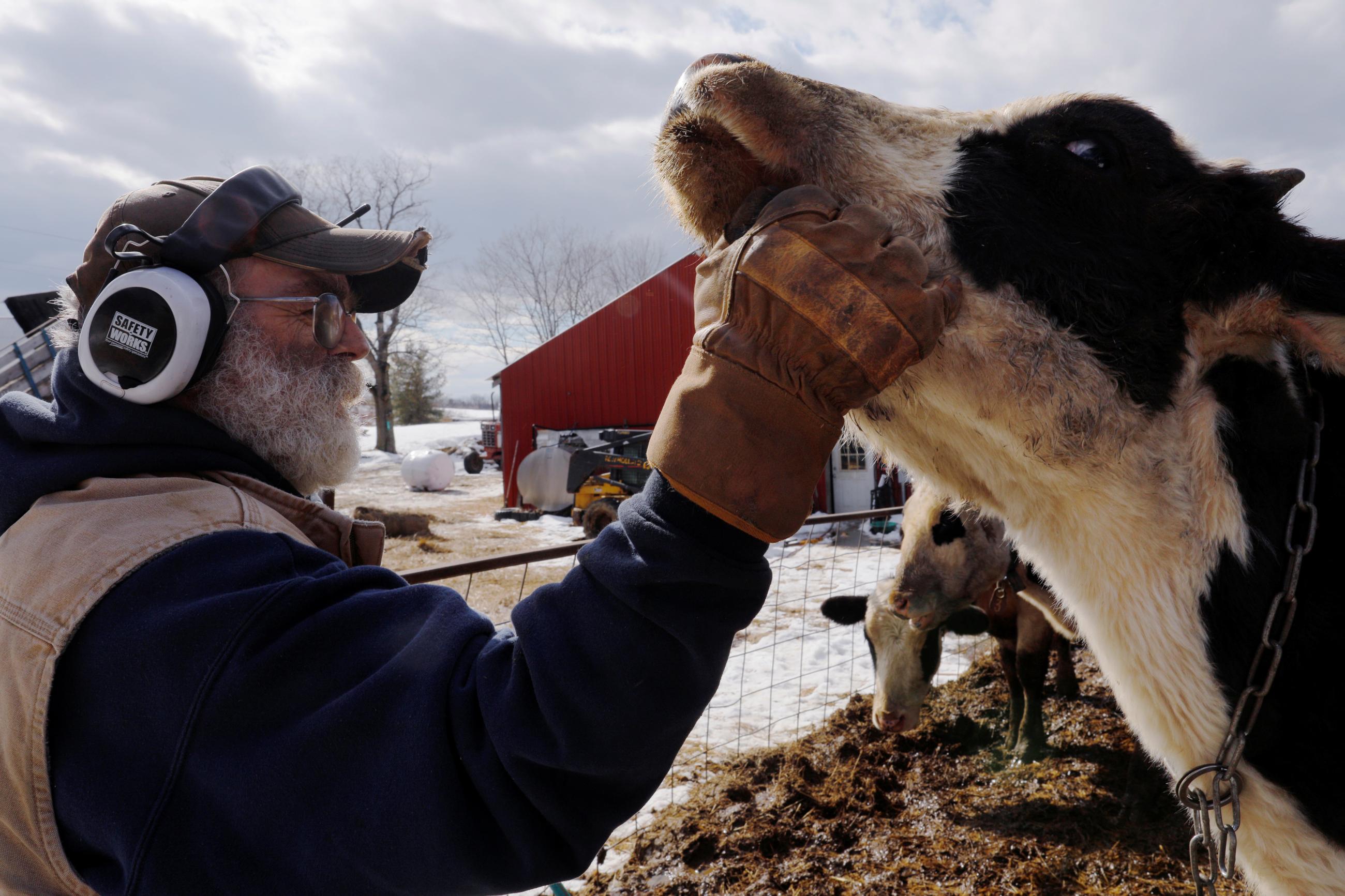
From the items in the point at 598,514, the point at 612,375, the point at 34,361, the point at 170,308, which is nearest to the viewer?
the point at 170,308

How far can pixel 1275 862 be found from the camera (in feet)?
4.50

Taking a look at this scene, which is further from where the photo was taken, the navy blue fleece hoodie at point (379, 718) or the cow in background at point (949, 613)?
the cow in background at point (949, 613)

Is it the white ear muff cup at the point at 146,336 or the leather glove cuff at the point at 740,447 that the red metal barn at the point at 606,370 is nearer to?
the white ear muff cup at the point at 146,336

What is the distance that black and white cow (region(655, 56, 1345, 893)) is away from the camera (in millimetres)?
1311

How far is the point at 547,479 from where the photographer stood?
18.8 metres

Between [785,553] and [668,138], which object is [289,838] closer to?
[668,138]

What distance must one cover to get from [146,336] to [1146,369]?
1.99m

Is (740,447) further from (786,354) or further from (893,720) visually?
(893,720)

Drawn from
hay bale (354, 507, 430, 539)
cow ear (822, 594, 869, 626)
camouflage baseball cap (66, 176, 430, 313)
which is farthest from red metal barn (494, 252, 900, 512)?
camouflage baseball cap (66, 176, 430, 313)

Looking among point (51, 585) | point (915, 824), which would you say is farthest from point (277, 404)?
point (915, 824)

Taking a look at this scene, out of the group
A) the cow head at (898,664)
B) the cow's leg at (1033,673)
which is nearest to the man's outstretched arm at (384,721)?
the cow head at (898,664)

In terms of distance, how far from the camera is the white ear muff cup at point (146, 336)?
4.60 feet

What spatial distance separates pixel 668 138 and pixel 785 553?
445 inches

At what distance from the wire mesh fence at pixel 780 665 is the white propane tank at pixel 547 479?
309 inches
